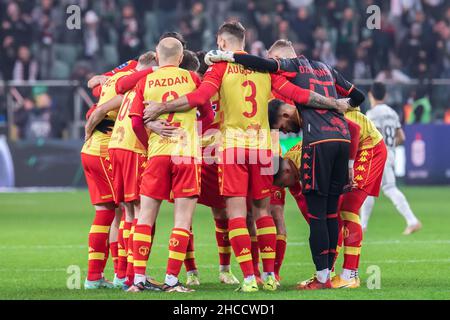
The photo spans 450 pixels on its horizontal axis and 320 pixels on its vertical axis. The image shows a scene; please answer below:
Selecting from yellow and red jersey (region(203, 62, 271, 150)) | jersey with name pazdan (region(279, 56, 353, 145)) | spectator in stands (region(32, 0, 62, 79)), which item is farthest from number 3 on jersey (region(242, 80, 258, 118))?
spectator in stands (region(32, 0, 62, 79))

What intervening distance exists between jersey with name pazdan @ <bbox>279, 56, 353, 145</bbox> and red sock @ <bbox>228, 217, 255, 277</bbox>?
0.91m

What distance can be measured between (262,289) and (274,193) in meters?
1.20

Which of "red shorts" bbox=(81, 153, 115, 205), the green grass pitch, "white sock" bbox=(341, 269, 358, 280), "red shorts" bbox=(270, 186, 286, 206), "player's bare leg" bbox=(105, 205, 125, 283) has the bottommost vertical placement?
the green grass pitch

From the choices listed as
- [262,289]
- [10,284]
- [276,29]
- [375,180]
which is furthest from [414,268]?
[276,29]

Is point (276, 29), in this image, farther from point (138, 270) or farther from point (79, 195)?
point (138, 270)

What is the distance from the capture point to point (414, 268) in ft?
36.4

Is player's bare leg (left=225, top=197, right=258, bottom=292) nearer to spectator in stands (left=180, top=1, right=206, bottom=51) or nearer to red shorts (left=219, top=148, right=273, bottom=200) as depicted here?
red shorts (left=219, top=148, right=273, bottom=200)

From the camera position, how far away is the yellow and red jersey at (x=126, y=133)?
944cm

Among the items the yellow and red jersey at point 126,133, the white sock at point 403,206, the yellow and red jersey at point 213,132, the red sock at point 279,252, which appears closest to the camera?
the yellow and red jersey at point 126,133

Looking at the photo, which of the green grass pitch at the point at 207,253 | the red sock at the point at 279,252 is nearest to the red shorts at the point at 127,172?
the green grass pitch at the point at 207,253

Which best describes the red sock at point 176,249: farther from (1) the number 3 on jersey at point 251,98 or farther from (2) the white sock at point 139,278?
(1) the number 3 on jersey at point 251,98

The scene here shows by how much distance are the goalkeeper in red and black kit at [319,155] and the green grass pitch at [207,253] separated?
1.47 ft

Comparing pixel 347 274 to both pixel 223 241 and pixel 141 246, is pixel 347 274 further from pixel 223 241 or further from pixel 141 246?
pixel 141 246

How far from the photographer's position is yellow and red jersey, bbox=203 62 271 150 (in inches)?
360
